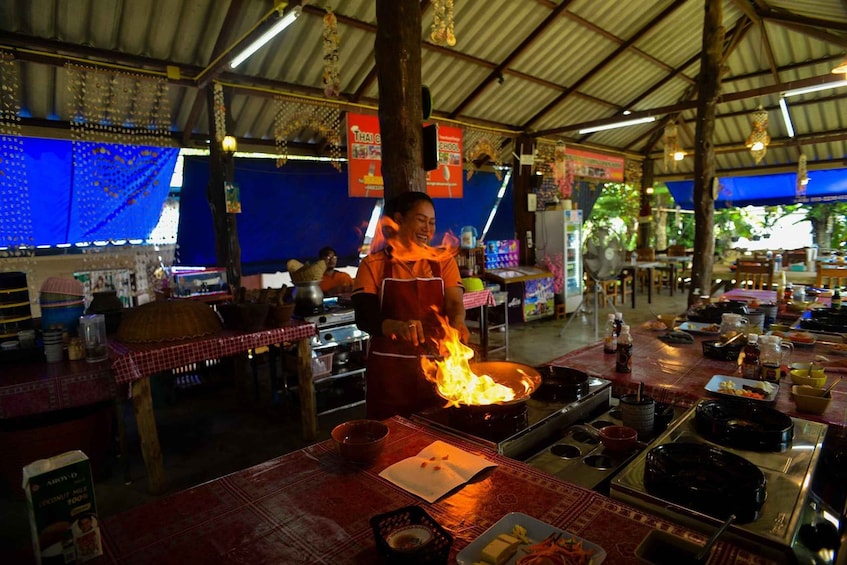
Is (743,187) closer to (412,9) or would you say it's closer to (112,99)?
(412,9)

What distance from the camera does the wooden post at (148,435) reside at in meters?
3.65

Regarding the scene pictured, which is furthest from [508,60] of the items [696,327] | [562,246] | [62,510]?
[62,510]

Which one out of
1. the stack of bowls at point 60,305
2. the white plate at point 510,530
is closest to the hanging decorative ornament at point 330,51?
the stack of bowls at point 60,305

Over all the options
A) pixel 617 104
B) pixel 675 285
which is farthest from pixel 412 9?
pixel 675 285

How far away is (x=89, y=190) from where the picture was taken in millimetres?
6406

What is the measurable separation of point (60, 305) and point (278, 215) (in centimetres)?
459

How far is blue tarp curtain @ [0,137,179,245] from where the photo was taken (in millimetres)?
6039

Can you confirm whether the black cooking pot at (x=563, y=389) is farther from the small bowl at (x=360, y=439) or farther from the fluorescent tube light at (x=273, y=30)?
the fluorescent tube light at (x=273, y=30)

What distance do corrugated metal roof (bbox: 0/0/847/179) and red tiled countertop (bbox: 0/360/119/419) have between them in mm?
3577

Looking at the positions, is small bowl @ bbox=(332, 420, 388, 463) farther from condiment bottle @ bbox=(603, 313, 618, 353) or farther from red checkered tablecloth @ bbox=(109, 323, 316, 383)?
red checkered tablecloth @ bbox=(109, 323, 316, 383)

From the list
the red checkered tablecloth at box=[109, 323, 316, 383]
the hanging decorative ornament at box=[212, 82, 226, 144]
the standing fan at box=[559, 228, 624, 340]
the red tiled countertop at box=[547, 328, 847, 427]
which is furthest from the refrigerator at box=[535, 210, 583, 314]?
the red checkered tablecloth at box=[109, 323, 316, 383]

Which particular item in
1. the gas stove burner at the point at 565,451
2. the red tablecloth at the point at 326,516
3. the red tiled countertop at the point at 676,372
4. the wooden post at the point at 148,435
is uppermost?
the red tablecloth at the point at 326,516

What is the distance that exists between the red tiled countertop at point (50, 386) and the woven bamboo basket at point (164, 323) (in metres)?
0.35

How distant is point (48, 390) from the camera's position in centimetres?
336
